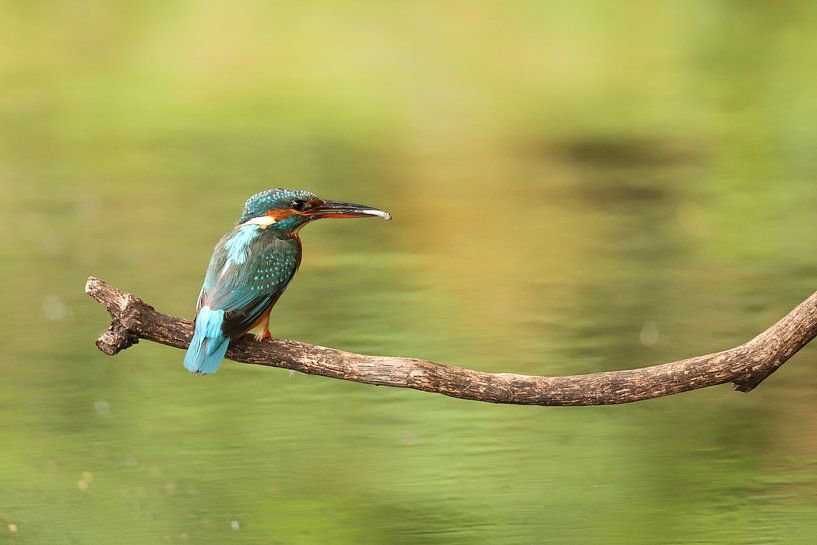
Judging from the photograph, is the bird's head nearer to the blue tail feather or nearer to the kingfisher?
the kingfisher

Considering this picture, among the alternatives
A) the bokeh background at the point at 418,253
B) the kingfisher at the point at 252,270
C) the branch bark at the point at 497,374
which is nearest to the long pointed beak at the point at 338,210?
the kingfisher at the point at 252,270

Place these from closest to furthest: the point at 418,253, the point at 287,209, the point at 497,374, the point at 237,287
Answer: the point at 497,374 → the point at 237,287 → the point at 287,209 → the point at 418,253

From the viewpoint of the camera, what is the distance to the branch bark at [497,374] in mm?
2803

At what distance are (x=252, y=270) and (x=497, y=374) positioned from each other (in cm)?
62

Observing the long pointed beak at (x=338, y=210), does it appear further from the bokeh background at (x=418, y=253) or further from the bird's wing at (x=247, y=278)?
the bokeh background at (x=418, y=253)

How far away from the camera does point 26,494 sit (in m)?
4.00

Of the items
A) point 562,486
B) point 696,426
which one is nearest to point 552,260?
point 696,426

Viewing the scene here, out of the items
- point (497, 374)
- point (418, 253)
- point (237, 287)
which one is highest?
point (418, 253)

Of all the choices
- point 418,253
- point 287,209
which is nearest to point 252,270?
point 287,209

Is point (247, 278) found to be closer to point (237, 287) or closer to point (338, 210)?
point (237, 287)

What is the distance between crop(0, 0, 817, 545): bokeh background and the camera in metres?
3.93

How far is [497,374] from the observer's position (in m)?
2.84

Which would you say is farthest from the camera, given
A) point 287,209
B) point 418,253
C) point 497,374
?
point 418,253

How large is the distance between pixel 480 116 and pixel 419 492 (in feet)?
18.6
